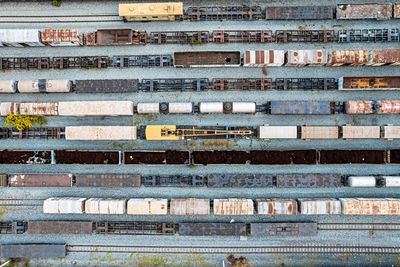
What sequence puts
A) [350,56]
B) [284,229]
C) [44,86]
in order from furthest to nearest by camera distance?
[44,86] → [284,229] → [350,56]

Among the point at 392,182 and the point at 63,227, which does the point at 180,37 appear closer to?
the point at 63,227

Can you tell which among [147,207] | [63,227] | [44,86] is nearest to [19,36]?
[44,86]

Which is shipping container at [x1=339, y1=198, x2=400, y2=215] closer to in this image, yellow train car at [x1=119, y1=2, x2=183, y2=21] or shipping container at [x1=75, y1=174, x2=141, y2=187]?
shipping container at [x1=75, y1=174, x2=141, y2=187]

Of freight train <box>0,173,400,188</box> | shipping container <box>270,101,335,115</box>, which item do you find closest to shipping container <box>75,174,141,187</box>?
freight train <box>0,173,400,188</box>

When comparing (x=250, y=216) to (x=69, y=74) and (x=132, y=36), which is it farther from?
(x=69, y=74)

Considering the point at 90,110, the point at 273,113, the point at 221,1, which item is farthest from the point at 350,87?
A: the point at 90,110

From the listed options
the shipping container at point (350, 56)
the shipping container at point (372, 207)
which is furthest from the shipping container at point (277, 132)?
the shipping container at point (372, 207)
